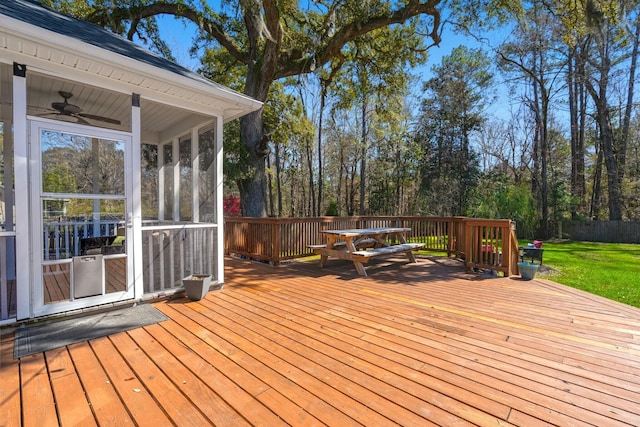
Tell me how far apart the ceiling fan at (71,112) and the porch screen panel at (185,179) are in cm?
117

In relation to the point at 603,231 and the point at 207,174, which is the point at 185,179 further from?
the point at 603,231

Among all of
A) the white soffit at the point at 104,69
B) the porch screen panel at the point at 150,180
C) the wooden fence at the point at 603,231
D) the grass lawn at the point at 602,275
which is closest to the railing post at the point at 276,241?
the porch screen panel at the point at 150,180

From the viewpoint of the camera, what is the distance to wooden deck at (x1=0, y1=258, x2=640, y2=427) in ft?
5.27

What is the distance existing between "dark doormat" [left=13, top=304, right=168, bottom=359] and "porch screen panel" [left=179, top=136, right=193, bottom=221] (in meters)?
1.59

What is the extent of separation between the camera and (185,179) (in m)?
4.58

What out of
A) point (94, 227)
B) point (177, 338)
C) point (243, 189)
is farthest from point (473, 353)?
point (243, 189)

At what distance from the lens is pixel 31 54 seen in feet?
8.69

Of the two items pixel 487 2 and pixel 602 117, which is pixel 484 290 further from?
pixel 602 117

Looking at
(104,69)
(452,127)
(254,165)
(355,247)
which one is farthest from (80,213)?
(452,127)

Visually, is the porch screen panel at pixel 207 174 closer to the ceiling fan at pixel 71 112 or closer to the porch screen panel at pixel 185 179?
the porch screen panel at pixel 185 179

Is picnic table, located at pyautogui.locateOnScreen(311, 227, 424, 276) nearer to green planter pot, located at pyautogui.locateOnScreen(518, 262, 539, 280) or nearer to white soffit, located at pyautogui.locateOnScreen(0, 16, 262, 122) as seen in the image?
green planter pot, located at pyautogui.locateOnScreen(518, 262, 539, 280)

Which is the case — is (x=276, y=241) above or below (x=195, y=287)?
above

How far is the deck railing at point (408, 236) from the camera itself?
5012 millimetres

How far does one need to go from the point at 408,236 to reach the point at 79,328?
638 cm
